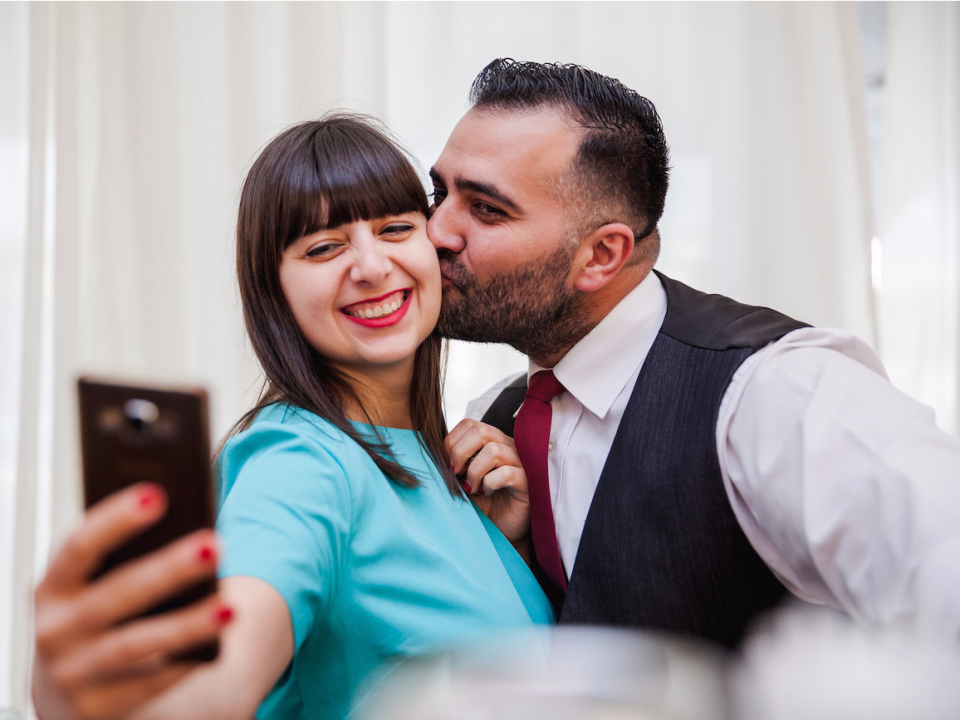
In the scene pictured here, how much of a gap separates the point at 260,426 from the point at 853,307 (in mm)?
1682

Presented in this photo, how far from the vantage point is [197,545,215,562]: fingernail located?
1.40 feet

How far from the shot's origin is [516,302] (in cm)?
134

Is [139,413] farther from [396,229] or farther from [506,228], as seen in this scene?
[506,228]

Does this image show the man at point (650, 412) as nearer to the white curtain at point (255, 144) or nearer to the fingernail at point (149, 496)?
the white curtain at point (255, 144)

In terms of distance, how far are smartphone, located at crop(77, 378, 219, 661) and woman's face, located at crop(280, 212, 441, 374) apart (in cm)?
58

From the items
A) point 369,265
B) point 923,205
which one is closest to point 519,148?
point 369,265

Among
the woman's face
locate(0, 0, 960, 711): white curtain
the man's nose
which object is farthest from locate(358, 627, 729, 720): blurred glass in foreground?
locate(0, 0, 960, 711): white curtain

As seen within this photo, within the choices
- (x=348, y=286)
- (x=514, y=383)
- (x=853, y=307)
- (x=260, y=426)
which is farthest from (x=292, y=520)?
(x=853, y=307)

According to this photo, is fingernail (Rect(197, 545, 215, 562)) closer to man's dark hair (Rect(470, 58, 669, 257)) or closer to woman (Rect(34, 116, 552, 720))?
woman (Rect(34, 116, 552, 720))

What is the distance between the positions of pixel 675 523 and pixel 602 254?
51 centimetres

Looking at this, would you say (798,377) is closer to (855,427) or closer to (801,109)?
(855,427)

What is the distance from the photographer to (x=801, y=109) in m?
2.00

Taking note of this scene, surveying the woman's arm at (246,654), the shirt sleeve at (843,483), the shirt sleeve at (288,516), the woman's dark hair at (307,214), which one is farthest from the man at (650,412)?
the woman's arm at (246,654)

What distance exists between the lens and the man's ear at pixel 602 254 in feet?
4.40
